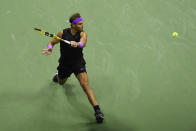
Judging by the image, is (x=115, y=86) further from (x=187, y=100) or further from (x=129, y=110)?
(x=187, y=100)

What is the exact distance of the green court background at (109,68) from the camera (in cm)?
397

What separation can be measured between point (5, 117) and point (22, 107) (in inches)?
10.4

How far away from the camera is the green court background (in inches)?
156

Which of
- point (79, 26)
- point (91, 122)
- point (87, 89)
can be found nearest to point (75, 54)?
point (79, 26)

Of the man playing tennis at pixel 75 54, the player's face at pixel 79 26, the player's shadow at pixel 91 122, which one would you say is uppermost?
the player's face at pixel 79 26

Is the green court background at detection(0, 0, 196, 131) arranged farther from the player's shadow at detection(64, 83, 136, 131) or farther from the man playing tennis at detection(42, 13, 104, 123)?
the man playing tennis at detection(42, 13, 104, 123)

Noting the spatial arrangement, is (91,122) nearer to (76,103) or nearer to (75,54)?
(76,103)

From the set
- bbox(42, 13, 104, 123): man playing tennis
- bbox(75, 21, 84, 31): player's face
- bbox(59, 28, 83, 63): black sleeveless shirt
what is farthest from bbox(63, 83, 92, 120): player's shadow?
bbox(75, 21, 84, 31): player's face

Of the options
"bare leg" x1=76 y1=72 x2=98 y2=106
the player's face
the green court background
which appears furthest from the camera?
the green court background

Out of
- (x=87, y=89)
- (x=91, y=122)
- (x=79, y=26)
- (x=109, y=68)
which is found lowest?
(x=91, y=122)

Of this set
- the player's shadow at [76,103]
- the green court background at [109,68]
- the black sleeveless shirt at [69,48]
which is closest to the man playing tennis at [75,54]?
the black sleeveless shirt at [69,48]

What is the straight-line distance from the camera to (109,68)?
15.3 feet

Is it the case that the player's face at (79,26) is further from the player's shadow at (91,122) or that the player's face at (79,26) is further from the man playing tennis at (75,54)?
the player's shadow at (91,122)

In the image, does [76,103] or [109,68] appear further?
[109,68]
